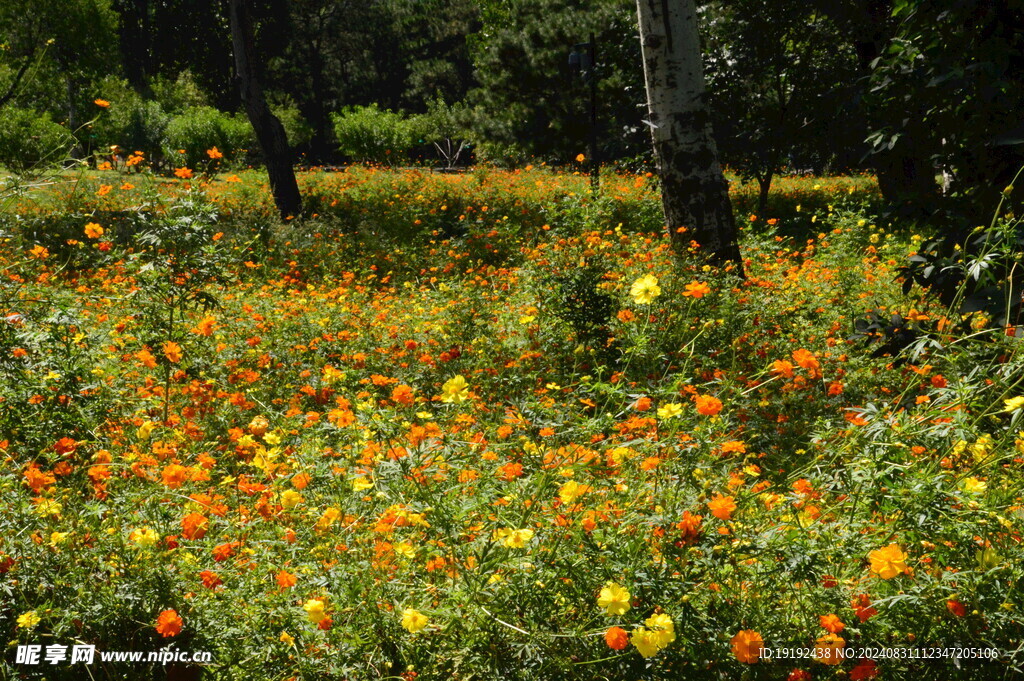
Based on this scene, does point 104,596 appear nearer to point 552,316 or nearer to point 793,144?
point 552,316

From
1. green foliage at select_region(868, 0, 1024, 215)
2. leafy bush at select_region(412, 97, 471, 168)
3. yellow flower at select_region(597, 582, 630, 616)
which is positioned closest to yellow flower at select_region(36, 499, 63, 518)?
yellow flower at select_region(597, 582, 630, 616)

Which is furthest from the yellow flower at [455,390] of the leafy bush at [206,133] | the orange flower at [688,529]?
the leafy bush at [206,133]

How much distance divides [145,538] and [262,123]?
10623 mm

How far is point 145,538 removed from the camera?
5.87 ft

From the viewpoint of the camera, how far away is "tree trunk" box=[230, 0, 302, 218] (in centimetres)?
1084

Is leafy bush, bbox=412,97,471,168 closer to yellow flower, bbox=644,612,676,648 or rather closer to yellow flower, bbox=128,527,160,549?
yellow flower, bbox=128,527,160,549

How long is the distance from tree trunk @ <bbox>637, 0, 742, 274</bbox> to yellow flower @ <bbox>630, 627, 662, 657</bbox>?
3.82 m

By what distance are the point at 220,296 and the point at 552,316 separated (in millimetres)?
3073

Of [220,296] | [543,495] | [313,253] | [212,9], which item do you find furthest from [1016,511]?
[212,9]

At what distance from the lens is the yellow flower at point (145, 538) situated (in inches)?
70.2

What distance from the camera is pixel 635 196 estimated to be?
11992mm

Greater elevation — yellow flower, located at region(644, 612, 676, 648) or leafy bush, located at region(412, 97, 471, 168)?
Result: leafy bush, located at region(412, 97, 471, 168)

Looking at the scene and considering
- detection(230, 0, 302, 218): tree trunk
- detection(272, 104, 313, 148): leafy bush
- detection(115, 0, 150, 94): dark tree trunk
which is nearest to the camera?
detection(230, 0, 302, 218): tree trunk

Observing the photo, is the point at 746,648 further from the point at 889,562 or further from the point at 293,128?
the point at 293,128
